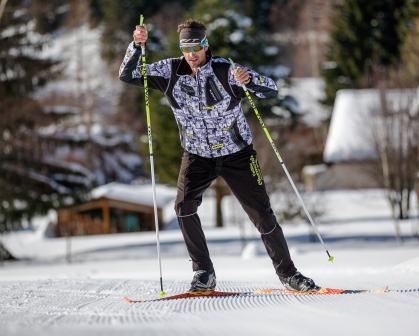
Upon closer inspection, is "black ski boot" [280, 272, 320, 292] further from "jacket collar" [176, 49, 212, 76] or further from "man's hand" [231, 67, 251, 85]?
"jacket collar" [176, 49, 212, 76]

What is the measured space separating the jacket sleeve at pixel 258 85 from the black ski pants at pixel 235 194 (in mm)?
404

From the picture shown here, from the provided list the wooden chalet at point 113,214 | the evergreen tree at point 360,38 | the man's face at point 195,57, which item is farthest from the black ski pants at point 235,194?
the evergreen tree at point 360,38

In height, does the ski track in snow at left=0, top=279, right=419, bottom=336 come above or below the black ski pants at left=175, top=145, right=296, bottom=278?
below

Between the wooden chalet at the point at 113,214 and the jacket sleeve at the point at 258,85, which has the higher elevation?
the jacket sleeve at the point at 258,85

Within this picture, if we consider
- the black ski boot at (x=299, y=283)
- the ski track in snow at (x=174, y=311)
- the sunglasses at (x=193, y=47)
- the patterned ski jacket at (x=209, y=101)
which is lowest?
the black ski boot at (x=299, y=283)

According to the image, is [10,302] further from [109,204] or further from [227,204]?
[227,204]

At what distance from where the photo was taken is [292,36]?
7275cm

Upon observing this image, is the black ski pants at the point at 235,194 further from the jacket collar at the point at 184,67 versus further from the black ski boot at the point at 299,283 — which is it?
the jacket collar at the point at 184,67

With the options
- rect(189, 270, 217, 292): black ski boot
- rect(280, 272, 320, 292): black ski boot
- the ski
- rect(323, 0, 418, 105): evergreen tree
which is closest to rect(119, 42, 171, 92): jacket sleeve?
rect(189, 270, 217, 292): black ski boot

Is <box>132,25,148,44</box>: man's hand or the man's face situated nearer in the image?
the man's face

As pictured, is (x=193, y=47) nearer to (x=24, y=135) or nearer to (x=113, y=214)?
(x=24, y=135)

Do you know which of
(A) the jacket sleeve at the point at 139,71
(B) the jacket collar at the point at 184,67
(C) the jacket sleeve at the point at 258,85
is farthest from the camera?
(A) the jacket sleeve at the point at 139,71

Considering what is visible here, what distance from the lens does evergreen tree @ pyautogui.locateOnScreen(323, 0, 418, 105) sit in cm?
4519

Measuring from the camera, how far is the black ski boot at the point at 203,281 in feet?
15.3
